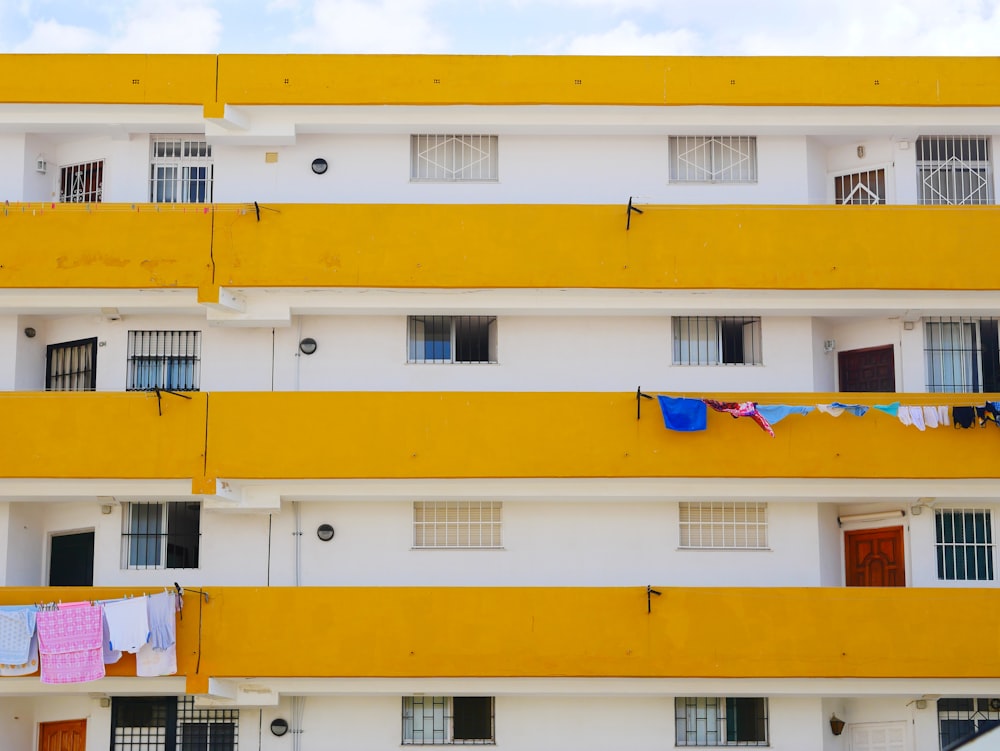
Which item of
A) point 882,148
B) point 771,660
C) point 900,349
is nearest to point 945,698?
point 771,660

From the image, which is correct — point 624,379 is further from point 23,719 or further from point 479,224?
point 23,719

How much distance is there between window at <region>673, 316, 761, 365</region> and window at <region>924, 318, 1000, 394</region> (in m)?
2.67

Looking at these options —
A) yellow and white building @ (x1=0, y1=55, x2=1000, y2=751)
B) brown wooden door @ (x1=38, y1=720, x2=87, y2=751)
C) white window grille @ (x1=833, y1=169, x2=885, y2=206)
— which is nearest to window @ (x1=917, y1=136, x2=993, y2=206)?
yellow and white building @ (x1=0, y1=55, x2=1000, y2=751)

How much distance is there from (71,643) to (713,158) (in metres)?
12.3

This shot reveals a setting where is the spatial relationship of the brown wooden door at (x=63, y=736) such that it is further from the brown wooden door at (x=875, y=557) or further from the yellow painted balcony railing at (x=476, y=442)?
the brown wooden door at (x=875, y=557)

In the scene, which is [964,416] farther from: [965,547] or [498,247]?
[498,247]

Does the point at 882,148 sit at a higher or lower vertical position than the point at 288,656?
higher

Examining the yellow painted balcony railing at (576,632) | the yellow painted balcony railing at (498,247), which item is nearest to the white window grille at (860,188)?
the yellow painted balcony railing at (498,247)

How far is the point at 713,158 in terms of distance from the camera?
28.4m

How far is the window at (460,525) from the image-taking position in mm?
26953

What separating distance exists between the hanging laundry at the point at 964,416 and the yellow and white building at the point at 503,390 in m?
0.20

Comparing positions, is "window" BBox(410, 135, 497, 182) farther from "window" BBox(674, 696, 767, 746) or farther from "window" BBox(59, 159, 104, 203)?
"window" BBox(674, 696, 767, 746)

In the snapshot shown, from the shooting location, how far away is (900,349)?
27641 millimetres

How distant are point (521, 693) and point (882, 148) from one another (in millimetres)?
10421
